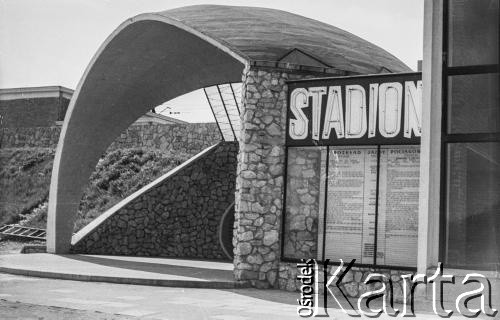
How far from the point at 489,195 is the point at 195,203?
1550cm

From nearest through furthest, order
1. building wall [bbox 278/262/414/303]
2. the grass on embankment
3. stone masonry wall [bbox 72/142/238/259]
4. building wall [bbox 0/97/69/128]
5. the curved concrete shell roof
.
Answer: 1. building wall [bbox 278/262/414/303]
2. the curved concrete shell roof
3. stone masonry wall [bbox 72/142/238/259]
4. the grass on embankment
5. building wall [bbox 0/97/69/128]

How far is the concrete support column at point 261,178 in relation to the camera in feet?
42.1

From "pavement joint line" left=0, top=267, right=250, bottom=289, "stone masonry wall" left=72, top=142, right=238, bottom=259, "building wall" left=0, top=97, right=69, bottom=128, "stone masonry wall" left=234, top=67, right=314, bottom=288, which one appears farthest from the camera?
"building wall" left=0, top=97, right=69, bottom=128

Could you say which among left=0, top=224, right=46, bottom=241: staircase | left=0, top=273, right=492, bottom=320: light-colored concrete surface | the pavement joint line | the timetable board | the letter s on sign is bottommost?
left=0, top=273, right=492, bottom=320: light-colored concrete surface

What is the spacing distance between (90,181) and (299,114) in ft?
55.2

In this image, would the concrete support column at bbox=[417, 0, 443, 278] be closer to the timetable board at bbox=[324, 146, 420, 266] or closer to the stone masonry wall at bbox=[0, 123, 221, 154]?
the timetable board at bbox=[324, 146, 420, 266]

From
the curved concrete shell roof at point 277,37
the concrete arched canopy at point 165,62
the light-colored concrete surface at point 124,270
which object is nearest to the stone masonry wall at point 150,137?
the concrete arched canopy at point 165,62

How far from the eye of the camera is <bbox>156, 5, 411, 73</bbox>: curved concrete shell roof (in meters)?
13.9

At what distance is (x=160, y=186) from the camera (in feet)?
67.2

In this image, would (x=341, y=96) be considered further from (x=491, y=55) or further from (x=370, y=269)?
(x=491, y=55)

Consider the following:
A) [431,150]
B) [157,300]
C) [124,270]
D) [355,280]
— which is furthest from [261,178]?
[431,150]

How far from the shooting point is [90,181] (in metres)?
28.1

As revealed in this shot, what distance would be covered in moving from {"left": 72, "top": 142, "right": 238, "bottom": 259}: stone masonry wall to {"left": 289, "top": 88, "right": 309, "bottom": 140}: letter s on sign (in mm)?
8318

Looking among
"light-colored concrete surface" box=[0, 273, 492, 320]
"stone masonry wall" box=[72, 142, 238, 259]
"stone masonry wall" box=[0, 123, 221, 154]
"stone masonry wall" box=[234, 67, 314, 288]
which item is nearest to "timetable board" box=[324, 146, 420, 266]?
"stone masonry wall" box=[234, 67, 314, 288]
